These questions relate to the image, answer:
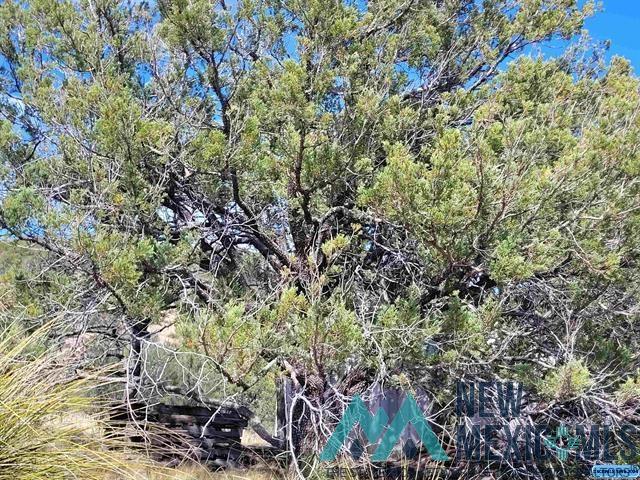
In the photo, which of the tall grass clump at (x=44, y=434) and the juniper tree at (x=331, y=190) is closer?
the tall grass clump at (x=44, y=434)

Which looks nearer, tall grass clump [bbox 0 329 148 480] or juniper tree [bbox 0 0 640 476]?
tall grass clump [bbox 0 329 148 480]

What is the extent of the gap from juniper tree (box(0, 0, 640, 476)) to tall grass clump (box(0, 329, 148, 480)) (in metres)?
0.87

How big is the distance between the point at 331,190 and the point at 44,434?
293cm

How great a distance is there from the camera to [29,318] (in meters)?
4.66

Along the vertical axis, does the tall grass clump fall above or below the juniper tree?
A: below

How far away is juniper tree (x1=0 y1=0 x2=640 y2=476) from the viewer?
378 centimetres

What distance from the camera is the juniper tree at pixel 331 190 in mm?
3781

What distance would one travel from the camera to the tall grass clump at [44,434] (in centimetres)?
274

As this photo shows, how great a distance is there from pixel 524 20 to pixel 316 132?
100 inches

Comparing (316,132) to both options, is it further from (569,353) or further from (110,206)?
(569,353)

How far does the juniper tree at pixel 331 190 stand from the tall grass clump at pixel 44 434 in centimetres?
87

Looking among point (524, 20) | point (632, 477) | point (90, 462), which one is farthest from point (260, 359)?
point (524, 20)

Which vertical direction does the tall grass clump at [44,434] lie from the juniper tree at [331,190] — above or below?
below

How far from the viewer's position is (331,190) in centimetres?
486
